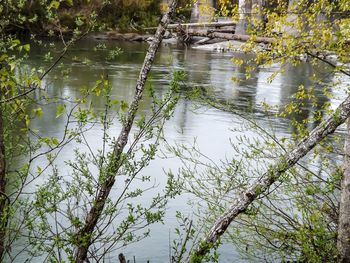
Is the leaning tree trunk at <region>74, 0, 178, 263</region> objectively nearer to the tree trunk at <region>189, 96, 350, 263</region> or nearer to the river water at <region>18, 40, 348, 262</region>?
the river water at <region>18, 40, 348, 262</region>

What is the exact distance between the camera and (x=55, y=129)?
40.4 ft

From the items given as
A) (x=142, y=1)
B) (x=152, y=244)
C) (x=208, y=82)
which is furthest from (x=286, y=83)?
(x=142, y=1)

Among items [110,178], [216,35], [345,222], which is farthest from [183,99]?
[110,178]

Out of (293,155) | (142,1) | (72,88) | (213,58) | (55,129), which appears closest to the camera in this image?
(293,155)

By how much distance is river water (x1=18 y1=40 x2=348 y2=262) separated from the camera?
24.6ft

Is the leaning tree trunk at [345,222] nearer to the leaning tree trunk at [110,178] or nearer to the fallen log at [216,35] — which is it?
the fallen log at [216,35]

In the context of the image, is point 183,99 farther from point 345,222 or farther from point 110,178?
point 110,178

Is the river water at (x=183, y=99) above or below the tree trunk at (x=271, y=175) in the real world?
below

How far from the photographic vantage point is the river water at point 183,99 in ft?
24.6

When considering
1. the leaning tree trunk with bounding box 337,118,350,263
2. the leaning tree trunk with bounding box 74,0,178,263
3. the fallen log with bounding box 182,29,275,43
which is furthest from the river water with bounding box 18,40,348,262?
the leaning tree trunk with bounding box 337,118,350,263

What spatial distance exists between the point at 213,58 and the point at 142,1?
12.8m

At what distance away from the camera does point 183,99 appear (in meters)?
16.3

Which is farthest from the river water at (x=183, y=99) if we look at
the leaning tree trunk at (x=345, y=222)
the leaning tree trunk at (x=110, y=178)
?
the leaning tree trunk at (x=345, y=222)

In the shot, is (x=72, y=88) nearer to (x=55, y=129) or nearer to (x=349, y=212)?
(x=55, y=129)
